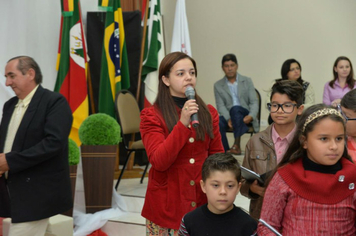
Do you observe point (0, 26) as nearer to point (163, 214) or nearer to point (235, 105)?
point (235, 105)

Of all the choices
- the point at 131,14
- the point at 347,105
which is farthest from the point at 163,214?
the point at 131,14

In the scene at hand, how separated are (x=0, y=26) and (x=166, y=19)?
3.90 metres

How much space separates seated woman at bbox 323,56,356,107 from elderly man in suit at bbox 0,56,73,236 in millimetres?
3910

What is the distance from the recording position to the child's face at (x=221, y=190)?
72.6 inches

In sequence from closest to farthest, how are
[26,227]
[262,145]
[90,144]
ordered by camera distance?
[262,145], [26,227], [90,144]

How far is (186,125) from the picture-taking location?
2021 mm

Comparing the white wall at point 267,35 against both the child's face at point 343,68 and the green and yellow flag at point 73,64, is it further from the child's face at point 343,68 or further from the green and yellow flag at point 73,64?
the child's face at point 343,68

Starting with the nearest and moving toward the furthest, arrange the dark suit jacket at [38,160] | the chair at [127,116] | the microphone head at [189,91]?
1. the microphone head at [189,91]
2. the dark suit jacket at [38,160]
3. the chair at [127,116]

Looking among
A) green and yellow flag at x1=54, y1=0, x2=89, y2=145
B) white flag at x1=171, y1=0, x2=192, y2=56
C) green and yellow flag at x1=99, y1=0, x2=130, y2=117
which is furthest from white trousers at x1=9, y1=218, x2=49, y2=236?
white flag at x1=171, y1=0, x2=192, y2=56

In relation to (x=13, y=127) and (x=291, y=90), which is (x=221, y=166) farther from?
(x=13, y=127)

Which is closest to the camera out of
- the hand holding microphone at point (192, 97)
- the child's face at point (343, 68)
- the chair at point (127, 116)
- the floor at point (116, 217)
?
the hand holding microphone at point (192, 97)

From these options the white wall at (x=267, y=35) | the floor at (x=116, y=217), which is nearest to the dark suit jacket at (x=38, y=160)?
the floor at (x=116, y=217)

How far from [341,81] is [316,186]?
4692 mm

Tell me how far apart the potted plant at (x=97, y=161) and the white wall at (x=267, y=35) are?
2.46m
